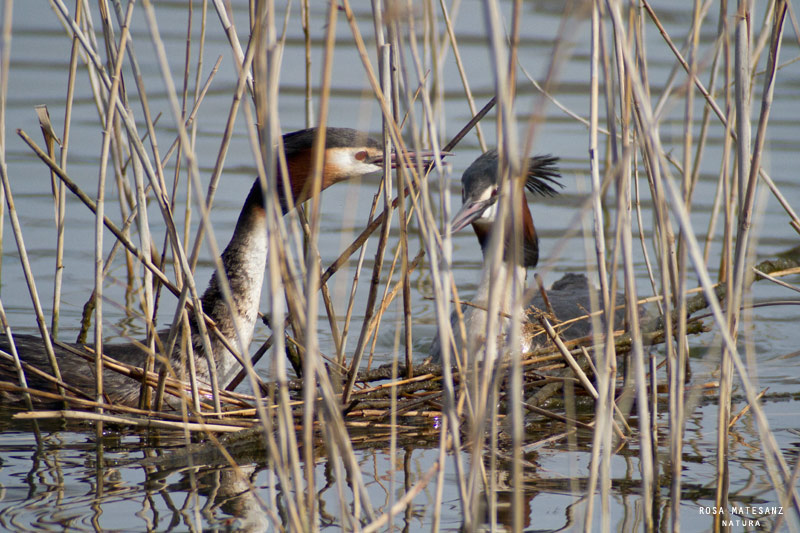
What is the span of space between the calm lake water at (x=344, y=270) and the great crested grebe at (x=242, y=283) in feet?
0.72

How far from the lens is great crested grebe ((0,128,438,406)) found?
3.84 m

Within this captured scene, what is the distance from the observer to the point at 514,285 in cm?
216

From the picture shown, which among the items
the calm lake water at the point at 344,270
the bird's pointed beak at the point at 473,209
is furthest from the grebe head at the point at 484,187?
the calm lake water at the point at 344,270

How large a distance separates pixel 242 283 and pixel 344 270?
35.9 inches

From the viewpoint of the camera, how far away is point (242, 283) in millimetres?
3953

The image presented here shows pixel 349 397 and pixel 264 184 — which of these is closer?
pixel 264 184

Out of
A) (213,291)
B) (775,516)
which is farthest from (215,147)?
(775,516)

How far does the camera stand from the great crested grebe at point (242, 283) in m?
3.84

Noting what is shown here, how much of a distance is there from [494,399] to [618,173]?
0.59 meters

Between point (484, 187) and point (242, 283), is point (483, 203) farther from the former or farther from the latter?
point (242, 283)

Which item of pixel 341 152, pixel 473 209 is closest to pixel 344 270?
pixel 341 152

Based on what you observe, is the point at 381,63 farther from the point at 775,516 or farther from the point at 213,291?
the point at 775,516

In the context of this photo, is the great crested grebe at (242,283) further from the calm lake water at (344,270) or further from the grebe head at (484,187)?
the grebe head at (484,187)

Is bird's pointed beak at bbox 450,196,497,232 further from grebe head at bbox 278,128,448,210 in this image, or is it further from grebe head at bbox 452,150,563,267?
grebe head at bbox 278,128,448,210
